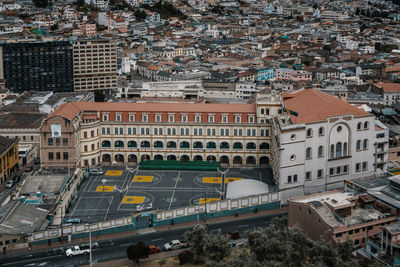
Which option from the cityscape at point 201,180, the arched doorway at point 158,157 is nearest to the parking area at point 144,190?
the cityscape at point 201,180

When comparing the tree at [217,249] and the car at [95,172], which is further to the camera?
the car at [95,172]

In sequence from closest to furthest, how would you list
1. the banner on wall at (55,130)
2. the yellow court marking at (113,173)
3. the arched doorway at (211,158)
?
1. the banner on wall at (55,130)
2. the yellow court marking at (113,173)
3. the arched doorway at (211,158)

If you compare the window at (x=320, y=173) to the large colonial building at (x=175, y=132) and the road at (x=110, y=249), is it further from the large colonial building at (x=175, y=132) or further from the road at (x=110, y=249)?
the large colonial building at (x=175, y=132)

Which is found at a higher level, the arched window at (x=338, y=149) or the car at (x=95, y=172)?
the arched window at (x=338, y=149)

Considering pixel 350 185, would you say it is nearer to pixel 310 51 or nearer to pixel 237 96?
pixel 237 96

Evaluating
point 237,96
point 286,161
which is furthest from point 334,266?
point 237,96
